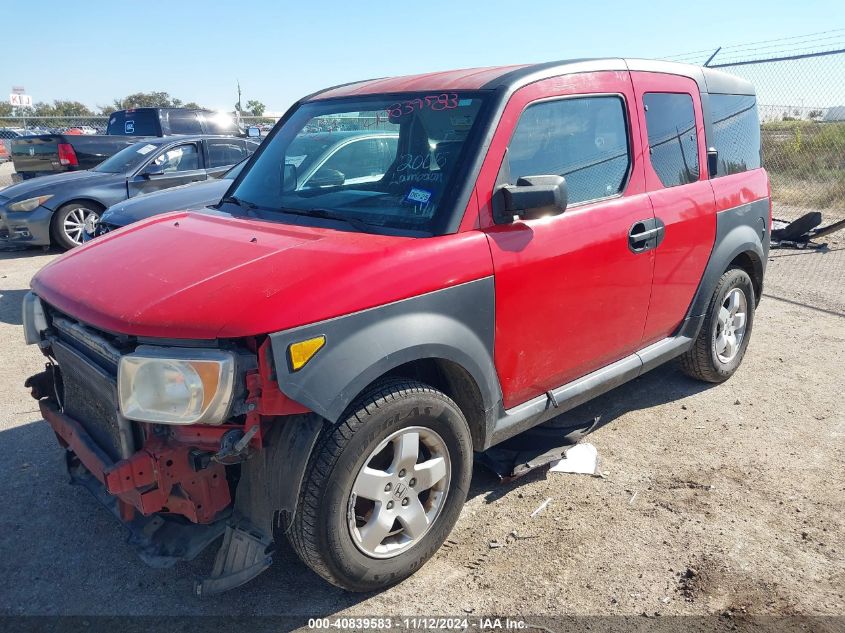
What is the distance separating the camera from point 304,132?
3.85 m

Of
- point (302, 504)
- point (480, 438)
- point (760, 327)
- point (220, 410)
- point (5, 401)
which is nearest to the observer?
point (220, 410)

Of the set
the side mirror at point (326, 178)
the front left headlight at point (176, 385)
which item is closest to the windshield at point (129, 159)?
Result: the side mirror at point (326, 178)

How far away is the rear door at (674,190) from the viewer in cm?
376

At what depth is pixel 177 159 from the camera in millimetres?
9242

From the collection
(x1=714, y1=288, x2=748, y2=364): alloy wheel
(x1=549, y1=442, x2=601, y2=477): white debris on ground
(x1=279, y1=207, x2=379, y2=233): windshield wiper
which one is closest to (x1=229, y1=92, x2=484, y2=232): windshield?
(x1=279, y1=207, x2=379, y2=233): windshield wiper

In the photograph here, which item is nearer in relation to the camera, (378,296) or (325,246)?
(378,296)

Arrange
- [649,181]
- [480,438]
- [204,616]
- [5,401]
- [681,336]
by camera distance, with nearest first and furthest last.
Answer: [204,616]
[480,438]
[649,181]
[681,336]
[5,401]

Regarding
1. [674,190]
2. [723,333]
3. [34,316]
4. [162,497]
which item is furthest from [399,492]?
[723,333]

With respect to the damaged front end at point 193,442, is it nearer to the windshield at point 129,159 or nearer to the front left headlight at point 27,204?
the windshield at point 129,159

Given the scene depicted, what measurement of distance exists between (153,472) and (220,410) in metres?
0.37

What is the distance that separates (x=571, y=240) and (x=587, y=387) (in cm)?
82

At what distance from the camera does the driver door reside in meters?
9.03

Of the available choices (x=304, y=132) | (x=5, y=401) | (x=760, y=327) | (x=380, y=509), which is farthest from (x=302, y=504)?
(x=760, y=327)

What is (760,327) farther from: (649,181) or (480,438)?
(480,438)
